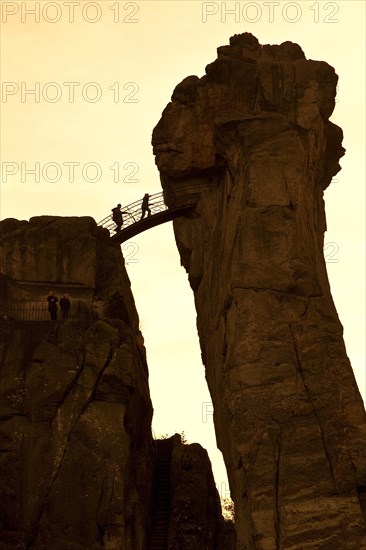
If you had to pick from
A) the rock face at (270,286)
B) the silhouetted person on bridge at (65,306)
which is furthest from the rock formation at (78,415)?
the rock face at (270,286)

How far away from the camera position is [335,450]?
5316cm

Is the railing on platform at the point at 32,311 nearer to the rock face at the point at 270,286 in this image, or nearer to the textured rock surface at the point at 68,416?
the textured rock surface at the point at 68,416

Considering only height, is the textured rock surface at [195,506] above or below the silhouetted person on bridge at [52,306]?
below

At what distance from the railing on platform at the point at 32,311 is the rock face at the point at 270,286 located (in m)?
6.06

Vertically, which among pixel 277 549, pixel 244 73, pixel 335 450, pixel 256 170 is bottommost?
pixel 277 549

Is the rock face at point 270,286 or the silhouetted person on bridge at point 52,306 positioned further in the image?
the silhouetted person on bridge at point 52,306

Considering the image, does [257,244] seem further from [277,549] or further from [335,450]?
[277,549]

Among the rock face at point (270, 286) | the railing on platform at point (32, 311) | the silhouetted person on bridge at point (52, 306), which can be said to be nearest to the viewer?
the rock face at point (270, 286)

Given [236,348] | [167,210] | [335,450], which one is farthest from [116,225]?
[335,450]

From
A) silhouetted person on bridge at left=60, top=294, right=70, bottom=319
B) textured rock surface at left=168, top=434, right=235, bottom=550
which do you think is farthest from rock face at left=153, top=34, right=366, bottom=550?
silhouetted person on bridge at left=60, top=294, right=70, bottom=319

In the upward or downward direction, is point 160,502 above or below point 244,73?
below

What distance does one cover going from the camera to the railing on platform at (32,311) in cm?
6481

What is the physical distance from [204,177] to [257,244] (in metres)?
9.84

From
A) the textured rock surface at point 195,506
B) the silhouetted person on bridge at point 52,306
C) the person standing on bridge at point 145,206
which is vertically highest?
the person standing on bridge at point 145,206
